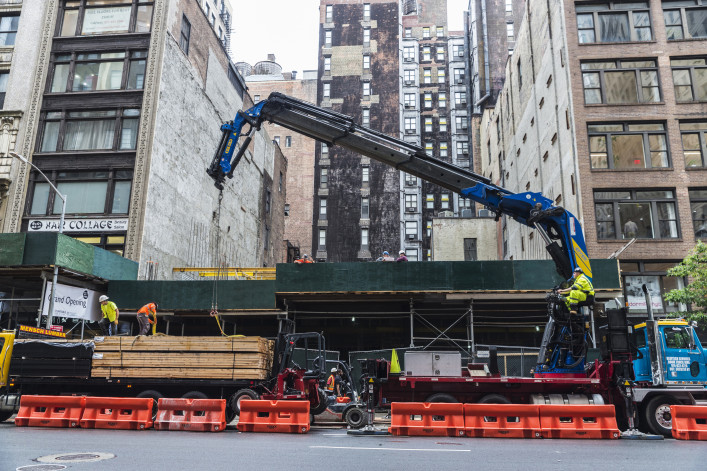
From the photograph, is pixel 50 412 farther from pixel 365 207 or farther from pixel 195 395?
pixel 365 207

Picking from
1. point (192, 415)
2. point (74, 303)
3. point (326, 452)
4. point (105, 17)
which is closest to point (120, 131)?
point (105, 17)

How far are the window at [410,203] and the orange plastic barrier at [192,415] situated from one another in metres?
50.9

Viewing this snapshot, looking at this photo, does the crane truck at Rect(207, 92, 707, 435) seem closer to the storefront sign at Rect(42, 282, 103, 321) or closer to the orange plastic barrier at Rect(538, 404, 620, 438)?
the orange plastic barrier at Rect(538, 404, 620, 438)

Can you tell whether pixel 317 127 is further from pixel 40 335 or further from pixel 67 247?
pixel 67 247

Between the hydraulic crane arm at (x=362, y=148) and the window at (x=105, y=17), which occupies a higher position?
the window at (x=105, y=17)

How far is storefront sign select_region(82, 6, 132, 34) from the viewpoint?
32.8m

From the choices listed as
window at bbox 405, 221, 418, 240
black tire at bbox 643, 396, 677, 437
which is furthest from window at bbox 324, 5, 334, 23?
black tire at bbox 643, 396, 677, 437

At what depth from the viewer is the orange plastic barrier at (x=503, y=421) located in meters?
12.9

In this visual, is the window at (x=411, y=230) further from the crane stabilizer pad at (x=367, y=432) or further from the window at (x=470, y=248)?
the crane stabilizer pad at (x=367, y=432)

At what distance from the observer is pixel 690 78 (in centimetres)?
3114

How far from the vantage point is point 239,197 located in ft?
137

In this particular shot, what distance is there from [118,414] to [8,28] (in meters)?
28.5

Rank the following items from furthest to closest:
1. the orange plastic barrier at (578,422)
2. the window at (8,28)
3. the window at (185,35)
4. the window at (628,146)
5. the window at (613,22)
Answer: the window at (185,35) < the window at (8,28) < the window at (613,22) < the window at (628,146) < the orange plastic barrier at (578,422)

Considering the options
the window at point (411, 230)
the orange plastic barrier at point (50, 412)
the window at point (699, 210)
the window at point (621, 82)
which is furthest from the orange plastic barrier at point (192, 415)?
the window at point (411, 230)
